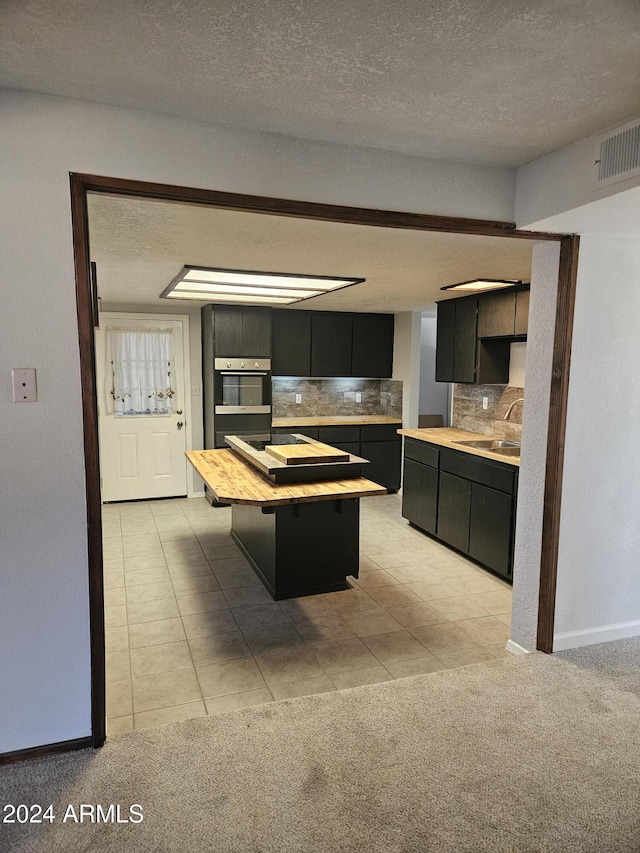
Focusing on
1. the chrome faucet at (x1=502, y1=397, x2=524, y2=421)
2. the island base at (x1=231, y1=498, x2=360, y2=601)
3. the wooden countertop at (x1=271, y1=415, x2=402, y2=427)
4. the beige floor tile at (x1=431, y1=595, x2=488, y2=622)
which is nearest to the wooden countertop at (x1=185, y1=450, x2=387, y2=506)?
the island base at (x1=231, y1=498, x2=360, y2=601)

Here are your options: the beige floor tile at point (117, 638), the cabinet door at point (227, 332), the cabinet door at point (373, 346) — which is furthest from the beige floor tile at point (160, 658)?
the cabinet door at point (373, 346)

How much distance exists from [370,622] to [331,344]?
12.7 feet

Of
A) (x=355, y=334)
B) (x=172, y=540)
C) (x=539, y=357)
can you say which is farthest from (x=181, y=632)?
(x=355, y=334)

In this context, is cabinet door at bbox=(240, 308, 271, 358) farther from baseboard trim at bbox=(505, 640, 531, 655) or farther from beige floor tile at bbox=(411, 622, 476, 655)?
baseboard trim at bbox=(505, 640, 531, 655)

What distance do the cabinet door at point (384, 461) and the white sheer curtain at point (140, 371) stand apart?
2.38 m

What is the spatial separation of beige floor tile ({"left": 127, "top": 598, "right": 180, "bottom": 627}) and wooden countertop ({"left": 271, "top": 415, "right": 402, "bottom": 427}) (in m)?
2.88

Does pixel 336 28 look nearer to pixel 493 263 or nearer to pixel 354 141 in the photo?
pixel 354 141

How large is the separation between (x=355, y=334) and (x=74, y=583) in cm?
508

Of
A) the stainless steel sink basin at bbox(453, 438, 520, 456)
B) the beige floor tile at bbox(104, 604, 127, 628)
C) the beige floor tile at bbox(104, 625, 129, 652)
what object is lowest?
the beige floor tile at bbox(104, 625, 129, 652)

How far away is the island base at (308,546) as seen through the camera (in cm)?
366

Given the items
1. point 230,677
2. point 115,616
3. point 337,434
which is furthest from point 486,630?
point 337,434

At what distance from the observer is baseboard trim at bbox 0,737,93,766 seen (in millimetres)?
2049

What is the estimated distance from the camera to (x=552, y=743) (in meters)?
2.21

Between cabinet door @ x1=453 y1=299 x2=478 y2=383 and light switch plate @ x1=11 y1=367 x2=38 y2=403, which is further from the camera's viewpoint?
cabinet door @ x1=453 y1=299 x2=478 y2=383
